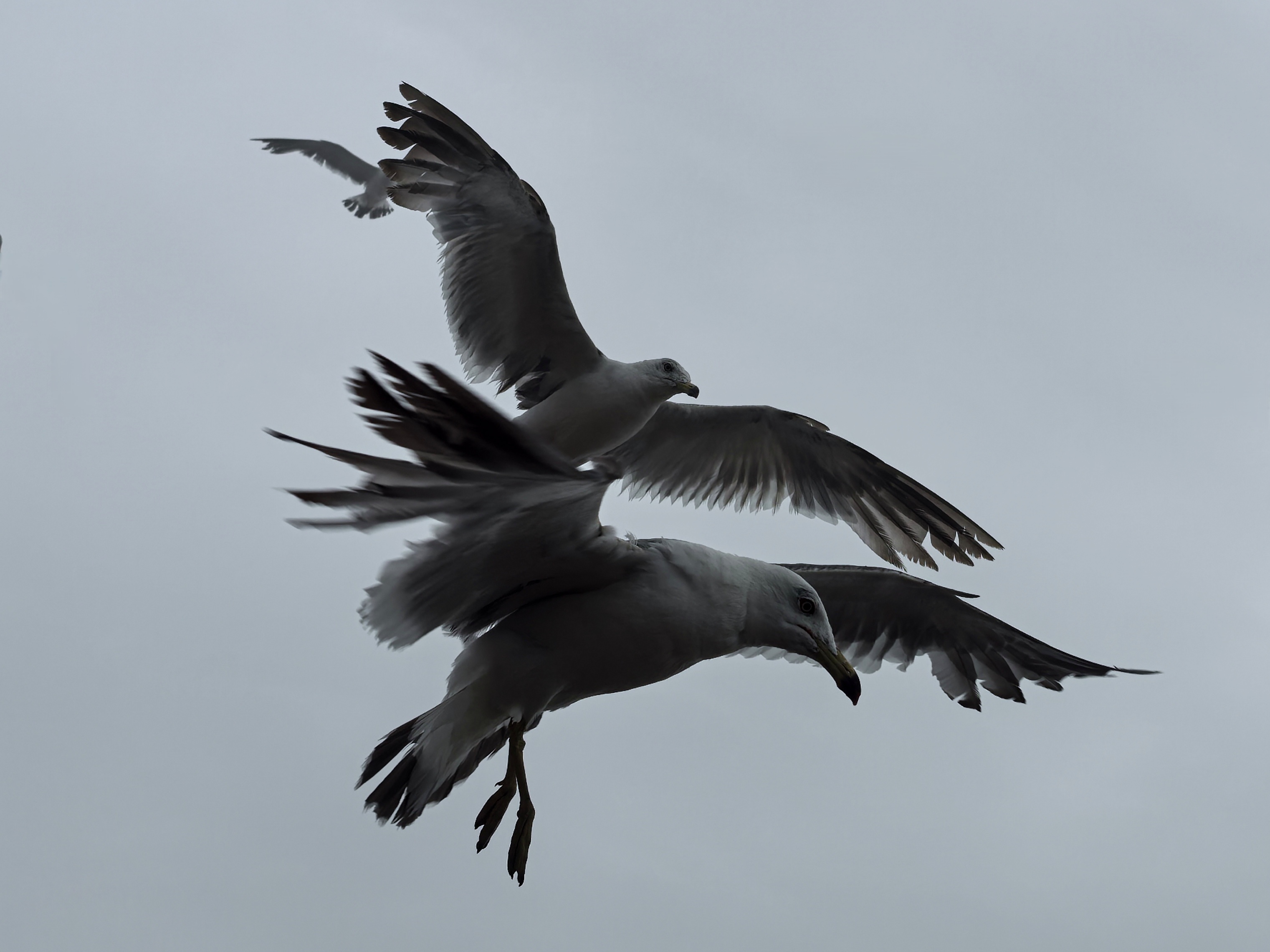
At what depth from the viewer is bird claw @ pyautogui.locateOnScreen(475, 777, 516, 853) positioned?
174 inches

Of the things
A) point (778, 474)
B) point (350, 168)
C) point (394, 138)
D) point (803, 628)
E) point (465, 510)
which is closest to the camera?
point (465, 510)

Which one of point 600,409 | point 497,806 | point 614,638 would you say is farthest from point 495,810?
point 600,409

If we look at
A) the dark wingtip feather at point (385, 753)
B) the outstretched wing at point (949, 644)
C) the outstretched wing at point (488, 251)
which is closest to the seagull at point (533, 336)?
the outstretched wing at point (488, 251)

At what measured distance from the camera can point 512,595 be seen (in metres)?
4.41

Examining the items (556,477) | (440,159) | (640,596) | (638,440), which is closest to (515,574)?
(640,596)

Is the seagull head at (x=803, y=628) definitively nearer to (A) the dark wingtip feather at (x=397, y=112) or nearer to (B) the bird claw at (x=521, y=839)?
(B) the bird claw at (x=521, y=839)

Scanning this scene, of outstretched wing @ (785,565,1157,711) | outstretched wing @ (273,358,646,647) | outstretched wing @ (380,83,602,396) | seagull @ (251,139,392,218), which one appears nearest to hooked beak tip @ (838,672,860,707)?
outstretched wing @ (273,358,646,647)

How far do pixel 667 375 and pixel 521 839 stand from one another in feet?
9.39

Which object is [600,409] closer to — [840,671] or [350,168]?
[840,671]

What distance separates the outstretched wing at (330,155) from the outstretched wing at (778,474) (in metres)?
3.70

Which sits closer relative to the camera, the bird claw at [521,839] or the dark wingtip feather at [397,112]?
the bird claw at [521,839]

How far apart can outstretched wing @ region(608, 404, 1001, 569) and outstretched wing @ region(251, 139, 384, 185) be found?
3.70 metres

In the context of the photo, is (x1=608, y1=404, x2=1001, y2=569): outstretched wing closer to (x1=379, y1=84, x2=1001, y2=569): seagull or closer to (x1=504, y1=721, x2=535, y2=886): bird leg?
(x1=379, y1=84, x2=1001, y2=569): seagull

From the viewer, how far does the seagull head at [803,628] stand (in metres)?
4.56
